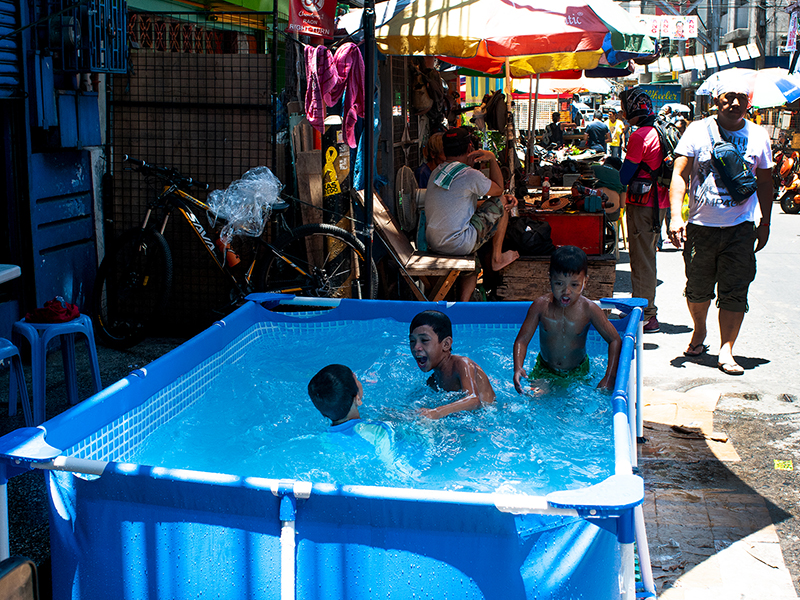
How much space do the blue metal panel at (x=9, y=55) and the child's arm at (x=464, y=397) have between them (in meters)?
3.83

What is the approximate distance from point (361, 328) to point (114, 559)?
10.1 feet

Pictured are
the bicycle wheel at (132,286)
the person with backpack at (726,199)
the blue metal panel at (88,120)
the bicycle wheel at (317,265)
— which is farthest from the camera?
the bicycle wheel at (317,265)

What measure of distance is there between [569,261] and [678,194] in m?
2.35

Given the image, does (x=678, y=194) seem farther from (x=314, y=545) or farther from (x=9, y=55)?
(x=9, y=55)

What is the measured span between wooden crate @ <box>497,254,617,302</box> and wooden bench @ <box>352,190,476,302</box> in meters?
0.58

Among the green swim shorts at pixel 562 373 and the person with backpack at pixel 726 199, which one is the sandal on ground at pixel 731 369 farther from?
the green swim shorts at pixel 562 373

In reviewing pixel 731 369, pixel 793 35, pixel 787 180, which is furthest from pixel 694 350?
pixel 793 35

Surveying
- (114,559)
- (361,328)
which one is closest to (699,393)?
(361,328)

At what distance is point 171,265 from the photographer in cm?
626

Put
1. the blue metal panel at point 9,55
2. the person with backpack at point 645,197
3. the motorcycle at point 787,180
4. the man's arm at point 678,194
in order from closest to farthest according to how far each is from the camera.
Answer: the blue metal panel at point 9,55, the man's arm at point 678,194, the person with backpack at point 645,197, the motorcycle at point 787,180

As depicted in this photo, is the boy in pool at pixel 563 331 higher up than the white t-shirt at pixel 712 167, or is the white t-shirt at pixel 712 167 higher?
the white t-shirt at pixel 712 167

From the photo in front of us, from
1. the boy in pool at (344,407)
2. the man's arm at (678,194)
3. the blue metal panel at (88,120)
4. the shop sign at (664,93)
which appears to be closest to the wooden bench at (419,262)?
the man's arm at (678,194)

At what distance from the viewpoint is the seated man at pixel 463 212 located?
6906 mm

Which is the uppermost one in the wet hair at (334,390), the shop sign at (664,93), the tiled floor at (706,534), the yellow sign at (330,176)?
the shop sign at (664,93)
